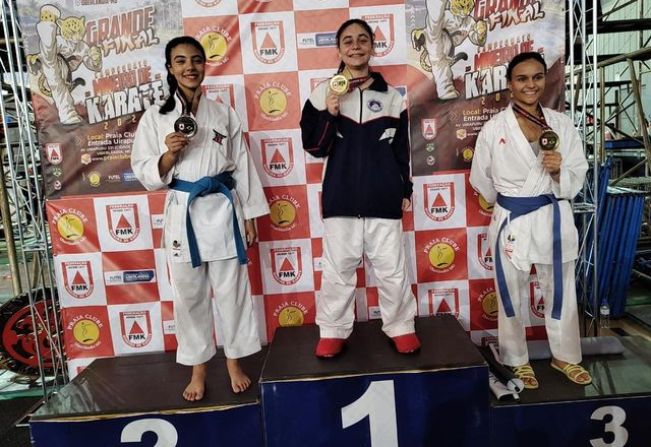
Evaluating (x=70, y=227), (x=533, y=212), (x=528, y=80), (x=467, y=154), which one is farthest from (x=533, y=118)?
(x=70, y=227)

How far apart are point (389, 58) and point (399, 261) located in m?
1.22

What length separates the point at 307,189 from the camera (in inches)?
115

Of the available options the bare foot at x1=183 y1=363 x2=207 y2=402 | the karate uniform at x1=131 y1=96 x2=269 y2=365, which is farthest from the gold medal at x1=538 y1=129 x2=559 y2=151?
the bare foot at x1=183 y1=363 x2=207 y2=402

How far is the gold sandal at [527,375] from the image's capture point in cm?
237

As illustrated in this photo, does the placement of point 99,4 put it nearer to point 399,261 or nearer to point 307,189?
point 307,189

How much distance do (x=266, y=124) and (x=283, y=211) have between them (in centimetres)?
53

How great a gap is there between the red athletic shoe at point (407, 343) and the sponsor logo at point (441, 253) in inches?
24.8

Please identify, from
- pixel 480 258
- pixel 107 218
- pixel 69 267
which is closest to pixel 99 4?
pixel 107 218

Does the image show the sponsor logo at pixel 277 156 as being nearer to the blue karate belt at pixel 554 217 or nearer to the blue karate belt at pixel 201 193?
the blue karate belt at pixel 201 193

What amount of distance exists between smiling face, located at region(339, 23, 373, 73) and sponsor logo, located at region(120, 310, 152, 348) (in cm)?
193

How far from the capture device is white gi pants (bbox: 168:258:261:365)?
7.59 ft

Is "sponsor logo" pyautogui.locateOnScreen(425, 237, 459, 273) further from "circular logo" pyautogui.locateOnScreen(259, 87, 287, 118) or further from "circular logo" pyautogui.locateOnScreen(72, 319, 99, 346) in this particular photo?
"circular logo" pyautogui.locateOnScreen(72, 319, 99, 346)

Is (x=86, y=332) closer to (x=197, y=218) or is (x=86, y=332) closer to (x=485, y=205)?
(x=197, y=218)

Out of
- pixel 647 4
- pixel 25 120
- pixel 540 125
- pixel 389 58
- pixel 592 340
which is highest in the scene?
pixel 647 4
